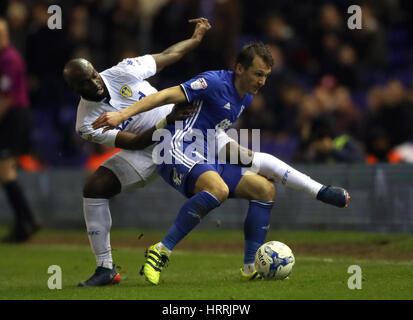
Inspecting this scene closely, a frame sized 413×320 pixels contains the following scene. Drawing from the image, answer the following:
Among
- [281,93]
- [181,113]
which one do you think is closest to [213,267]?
[181,113]

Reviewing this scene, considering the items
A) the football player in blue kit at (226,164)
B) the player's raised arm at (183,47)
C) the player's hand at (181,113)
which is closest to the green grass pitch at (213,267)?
the football player in blue kit at (226,164)

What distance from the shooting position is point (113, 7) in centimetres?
1683

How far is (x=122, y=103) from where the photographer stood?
24.6 feet

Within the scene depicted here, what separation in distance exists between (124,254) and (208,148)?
3.67 meters

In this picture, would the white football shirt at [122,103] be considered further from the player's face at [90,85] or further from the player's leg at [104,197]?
the player's leg at [104,197]

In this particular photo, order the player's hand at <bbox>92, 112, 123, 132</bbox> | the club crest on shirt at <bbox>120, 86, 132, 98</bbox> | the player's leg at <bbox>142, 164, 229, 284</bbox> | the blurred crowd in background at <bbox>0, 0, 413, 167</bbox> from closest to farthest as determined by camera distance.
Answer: the player's hand at <bbox>92, 112, 123, 132</bbox>
the player's leg at <bbox>142, 164, 229, 284</bbox>
the club crest on shirt at <bbox>120, 86, 132, 98</bbox>
the blurred crowd in background at <bbox>0, 0, 413, 167</bbox>

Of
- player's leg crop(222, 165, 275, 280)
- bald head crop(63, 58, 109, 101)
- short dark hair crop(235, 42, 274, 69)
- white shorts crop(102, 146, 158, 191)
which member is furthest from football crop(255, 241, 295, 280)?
bald head crop(63, 58, 109, 101)

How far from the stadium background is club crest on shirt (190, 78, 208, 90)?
15.1 feet

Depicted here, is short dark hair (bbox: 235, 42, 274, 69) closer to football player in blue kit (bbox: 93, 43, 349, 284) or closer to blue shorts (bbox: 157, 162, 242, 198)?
football player in blue kit (bbox: 93, 43, 349, 284)

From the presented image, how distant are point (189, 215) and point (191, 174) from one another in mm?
372

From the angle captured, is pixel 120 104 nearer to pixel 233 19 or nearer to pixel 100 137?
pixel 100 137

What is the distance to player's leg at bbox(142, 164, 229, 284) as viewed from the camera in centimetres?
681

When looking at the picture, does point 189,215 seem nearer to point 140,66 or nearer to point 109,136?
point 109,136
